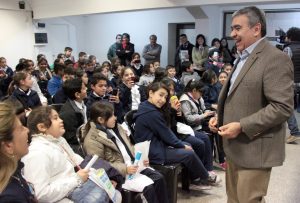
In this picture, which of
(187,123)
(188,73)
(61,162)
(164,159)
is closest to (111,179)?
(61,162)

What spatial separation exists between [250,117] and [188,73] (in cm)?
393

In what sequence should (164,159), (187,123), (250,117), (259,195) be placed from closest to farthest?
(250,117) < (259,195) < (164,159) < (187,123)

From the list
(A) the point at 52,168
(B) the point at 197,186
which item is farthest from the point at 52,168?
(B) the point at 197,186

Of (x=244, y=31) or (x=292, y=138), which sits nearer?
(x=244, y=31)

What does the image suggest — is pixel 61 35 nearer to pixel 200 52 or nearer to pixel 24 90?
pixel 200 52

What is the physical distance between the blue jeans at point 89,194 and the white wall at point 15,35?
753 cm

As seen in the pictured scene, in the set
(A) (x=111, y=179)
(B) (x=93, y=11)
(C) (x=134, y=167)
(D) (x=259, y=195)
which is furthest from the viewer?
(B) (x=93, y=11)

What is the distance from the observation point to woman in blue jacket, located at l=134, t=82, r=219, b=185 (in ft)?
8.07

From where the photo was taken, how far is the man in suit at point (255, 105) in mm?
1422

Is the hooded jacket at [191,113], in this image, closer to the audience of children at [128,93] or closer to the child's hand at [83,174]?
the audience of children at [128,93]

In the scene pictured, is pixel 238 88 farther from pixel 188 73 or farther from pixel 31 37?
pixel 31 37

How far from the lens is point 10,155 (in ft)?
3.87

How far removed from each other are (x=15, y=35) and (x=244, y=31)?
26.6 ft

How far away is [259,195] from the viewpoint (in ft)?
5.20
